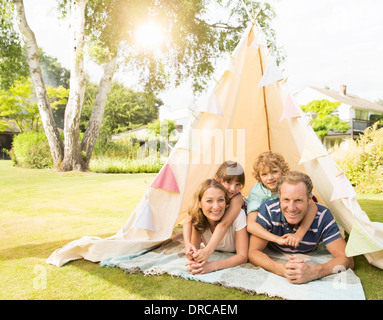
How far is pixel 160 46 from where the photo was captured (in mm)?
14445

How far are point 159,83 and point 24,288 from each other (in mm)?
13862

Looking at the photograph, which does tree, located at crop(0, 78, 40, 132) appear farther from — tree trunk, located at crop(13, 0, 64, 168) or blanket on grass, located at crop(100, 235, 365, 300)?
blanket on grass, located at crop(100, 235, 365, 300)

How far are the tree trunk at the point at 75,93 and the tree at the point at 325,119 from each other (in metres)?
18.5

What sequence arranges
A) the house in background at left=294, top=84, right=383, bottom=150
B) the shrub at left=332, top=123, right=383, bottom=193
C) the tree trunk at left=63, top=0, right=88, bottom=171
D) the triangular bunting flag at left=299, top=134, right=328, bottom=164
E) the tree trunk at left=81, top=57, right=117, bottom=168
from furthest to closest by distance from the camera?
1. the house in background at left=294, top=84, right=383, bottom=150
2. the tree trunk at left=81, top=57, right=117, bottom=168
3. the tree trunk at left=63, top=0, right=88, bottom=171
4. the shrub at left=332, top=123, right=383, bottom=193
5. the triangular bunting flag at left=299, top=134, right=328, bottom=164

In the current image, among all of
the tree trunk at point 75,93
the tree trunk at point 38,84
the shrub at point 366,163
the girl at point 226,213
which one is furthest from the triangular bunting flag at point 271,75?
the tree trunk at point 38,84

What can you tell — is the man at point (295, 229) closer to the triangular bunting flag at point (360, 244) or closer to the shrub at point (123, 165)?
the triangular bunting flag at point (360, 244)

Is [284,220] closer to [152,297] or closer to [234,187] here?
[234,187]

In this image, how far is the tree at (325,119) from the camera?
2577 centimetres

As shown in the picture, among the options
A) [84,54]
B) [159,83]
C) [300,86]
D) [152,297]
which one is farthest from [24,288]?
[300,86]

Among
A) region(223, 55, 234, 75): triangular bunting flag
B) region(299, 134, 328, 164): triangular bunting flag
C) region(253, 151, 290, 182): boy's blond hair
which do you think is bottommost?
region(253, 151, 290, 182): boy's blond hair

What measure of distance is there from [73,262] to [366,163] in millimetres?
7593

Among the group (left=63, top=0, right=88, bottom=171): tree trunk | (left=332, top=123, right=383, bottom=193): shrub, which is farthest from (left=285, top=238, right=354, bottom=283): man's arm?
(left=63, top=0, right=88, bottom=171): tree trunk

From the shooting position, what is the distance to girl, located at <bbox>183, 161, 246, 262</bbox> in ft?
8.38

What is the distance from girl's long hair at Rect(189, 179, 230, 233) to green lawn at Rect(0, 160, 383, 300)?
0.53 meters
